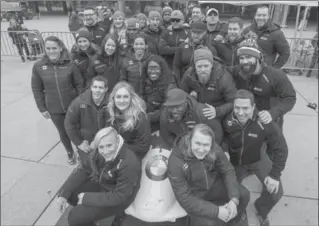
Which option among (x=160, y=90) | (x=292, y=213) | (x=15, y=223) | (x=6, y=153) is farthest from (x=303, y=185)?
(x=6, y=153)

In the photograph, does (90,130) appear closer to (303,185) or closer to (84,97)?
(84,97)

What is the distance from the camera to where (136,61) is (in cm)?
385

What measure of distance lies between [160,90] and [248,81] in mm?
1269

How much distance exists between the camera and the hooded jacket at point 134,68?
3.84 m

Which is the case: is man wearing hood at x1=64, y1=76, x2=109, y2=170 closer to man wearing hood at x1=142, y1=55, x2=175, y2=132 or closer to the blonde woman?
the blonde woman

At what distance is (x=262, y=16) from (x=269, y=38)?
38 centimetres

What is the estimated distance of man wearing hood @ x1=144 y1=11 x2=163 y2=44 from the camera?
5.32 m

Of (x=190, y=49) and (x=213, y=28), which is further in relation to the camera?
(x=213, y=28)

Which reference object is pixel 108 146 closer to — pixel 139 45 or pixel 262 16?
pixel 139 45

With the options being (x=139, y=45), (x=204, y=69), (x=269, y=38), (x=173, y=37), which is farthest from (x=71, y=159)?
(x=269, y=38)

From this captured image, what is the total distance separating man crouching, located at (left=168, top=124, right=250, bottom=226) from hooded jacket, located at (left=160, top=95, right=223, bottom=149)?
400mm

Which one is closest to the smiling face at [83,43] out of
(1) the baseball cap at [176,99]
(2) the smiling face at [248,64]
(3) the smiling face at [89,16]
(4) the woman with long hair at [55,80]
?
(4) the woman with long hair at [55,80]

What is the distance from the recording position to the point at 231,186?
254cm

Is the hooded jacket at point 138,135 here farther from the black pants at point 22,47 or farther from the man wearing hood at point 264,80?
the black pants at point 22,47
